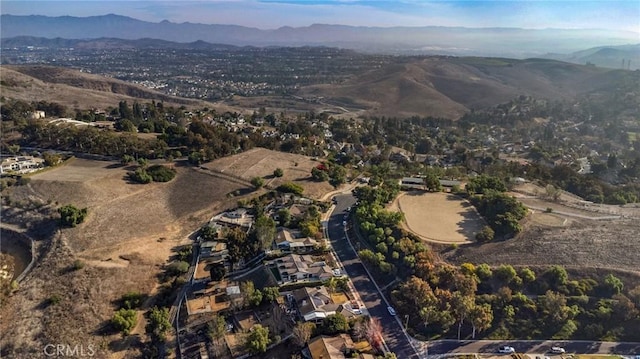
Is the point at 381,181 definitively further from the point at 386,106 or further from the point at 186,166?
the point at 386,106

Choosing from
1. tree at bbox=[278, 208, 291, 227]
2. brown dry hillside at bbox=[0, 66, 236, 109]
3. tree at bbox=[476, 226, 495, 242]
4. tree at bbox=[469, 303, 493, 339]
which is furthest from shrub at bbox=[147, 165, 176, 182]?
brown dry hillside at bbox=[0, 66, 236, 109]

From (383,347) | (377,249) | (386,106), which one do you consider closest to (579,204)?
(377,249)

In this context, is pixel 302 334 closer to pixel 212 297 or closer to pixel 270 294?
pixel 270 294

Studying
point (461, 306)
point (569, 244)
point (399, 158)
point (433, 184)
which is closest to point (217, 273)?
point (461, 306)

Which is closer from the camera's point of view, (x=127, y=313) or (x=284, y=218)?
(x=127, y=313)

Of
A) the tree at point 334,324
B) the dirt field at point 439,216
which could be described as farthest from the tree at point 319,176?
the tree at point 334,324

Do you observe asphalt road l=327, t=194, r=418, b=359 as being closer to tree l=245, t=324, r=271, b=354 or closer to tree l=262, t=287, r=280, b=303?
tree l=262, t=287, r=280, b=303
